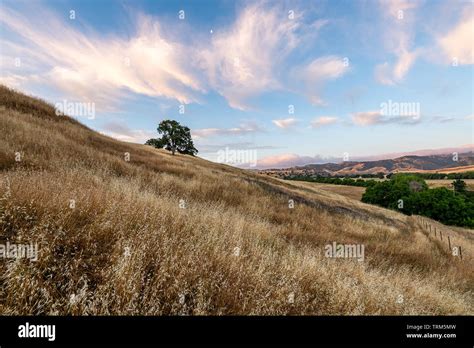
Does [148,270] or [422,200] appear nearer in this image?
[148,270]

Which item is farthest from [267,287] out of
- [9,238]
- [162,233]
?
[9,238]

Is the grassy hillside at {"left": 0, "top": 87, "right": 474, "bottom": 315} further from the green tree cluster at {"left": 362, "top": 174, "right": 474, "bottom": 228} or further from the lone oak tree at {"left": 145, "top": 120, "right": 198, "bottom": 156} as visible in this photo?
the green tree cluster at {"left": 362, "top": 174, "right": 474, "bottom": 228}

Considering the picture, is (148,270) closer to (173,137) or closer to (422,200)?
(173,137)

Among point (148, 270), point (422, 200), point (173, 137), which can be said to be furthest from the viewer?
point (422, 200)

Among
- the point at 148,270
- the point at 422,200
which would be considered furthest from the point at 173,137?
the point at 422,200

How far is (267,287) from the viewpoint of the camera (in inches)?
126

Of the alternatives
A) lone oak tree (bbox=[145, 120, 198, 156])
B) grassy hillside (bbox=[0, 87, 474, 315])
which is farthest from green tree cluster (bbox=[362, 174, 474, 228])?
grassy hillside (bbox=[0, 87, 474, 315])

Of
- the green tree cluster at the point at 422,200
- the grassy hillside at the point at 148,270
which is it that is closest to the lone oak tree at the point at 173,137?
the grassy hillside at the point at 148,270

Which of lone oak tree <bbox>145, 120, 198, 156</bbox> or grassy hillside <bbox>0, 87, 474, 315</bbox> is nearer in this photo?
grassy hillside <bbox>0, 87, 474, 315</bbox>

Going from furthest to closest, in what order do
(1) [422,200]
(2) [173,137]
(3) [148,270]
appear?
(1) [422,200], (2) [173,137], (3) [148,270]

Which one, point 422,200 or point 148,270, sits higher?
point 148,270

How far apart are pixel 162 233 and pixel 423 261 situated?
367 inches
